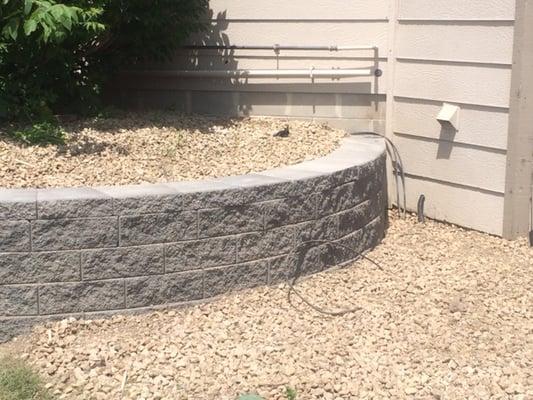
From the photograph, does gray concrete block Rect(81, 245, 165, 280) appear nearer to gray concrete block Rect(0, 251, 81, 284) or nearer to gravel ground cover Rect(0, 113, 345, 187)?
gray concrete block Rect(0, 251, 81, 284)

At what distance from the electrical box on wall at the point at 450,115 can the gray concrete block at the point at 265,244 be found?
5.50ft

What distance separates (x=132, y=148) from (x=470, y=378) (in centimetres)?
249

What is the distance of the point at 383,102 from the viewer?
20.6ft

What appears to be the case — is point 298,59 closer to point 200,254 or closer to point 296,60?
point 296,60

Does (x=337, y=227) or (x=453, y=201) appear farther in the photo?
(x=453, y=201)

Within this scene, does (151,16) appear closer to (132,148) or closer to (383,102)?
(132,148)

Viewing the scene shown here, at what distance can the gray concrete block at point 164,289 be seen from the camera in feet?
14.0

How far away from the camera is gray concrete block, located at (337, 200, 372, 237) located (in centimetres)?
499

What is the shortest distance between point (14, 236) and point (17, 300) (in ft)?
1.05

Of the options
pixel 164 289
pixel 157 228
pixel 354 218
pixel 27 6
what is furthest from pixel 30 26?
pixel 354 218

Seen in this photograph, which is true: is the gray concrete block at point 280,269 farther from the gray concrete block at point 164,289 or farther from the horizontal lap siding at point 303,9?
the horizontal lap siding at point 303,9

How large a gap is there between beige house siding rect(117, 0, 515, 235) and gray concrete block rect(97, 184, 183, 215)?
234cm

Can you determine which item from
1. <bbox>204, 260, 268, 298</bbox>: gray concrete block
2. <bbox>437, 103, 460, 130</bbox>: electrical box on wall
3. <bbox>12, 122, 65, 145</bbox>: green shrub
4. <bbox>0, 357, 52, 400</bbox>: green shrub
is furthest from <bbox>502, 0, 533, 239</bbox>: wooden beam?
<bbox>0, 357, 52, 400</bbox>: green shrub

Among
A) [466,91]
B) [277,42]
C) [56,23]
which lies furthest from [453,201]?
[56,23]
